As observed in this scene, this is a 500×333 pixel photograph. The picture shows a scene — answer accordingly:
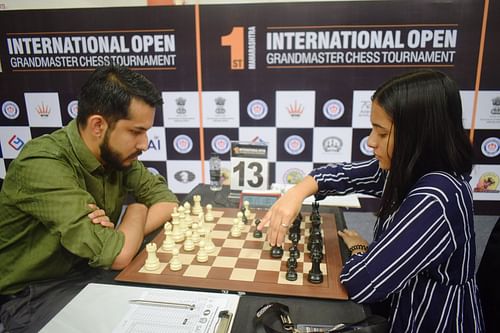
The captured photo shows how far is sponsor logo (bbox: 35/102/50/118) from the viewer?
314cm

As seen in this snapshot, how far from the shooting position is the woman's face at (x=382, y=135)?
3.54 ft

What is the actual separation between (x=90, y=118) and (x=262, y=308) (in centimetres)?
87

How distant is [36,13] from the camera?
2.96m

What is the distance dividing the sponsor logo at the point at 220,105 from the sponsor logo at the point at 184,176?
23.4 inches

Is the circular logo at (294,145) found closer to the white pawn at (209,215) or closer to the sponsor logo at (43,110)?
the white pawn at (209,215)

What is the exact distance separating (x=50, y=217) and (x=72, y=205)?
0.25 ft

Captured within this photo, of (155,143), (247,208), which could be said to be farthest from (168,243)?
(155,143)

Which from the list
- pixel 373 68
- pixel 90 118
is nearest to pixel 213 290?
pixel 90 118

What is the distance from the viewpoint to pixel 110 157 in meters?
1.35

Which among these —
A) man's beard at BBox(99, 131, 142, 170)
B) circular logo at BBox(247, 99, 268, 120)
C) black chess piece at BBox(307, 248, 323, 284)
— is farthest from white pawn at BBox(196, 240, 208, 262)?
circular logo at BBox(247, 99, 268, 120)

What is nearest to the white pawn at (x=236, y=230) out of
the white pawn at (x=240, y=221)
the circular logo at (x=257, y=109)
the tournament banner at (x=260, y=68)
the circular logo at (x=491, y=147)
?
the white pawn at (x=240, y=221)

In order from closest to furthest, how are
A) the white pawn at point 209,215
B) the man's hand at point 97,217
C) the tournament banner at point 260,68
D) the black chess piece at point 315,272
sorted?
the black chess piece at point 315,272
the man's hand at point 97,217
the white pawn at point 209,215
the tournament banner at point 260,68

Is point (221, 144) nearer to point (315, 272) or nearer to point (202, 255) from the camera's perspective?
point (202, 255)

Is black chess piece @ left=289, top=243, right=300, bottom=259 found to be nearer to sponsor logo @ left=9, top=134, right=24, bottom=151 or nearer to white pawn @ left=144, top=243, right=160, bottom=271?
white pawn @ left=144, top=243, right=160, bottom=271
